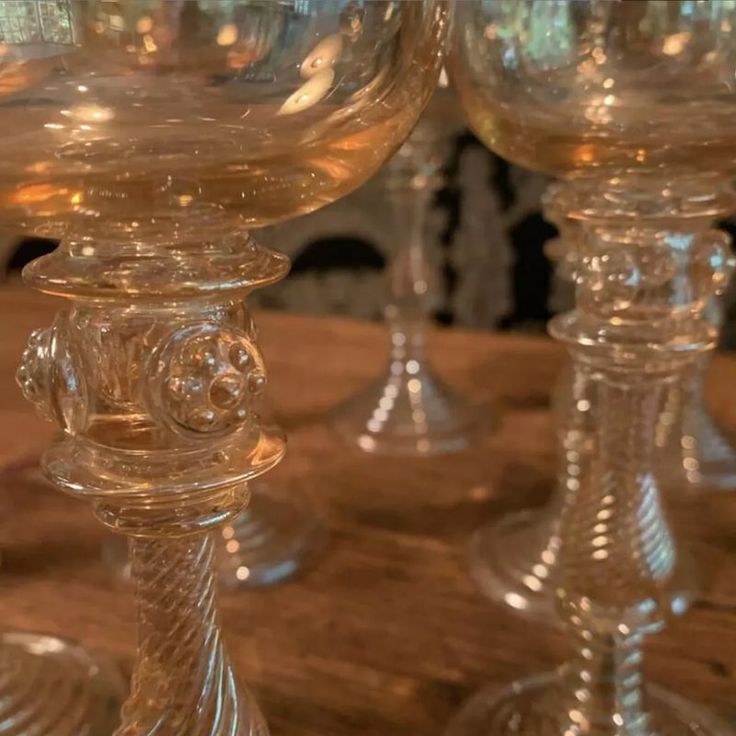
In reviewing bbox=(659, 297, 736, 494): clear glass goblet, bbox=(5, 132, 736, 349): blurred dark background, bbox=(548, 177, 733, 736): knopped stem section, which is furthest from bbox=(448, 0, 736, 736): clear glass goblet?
bbox=(5, 132, 736, 349): blurred dark background

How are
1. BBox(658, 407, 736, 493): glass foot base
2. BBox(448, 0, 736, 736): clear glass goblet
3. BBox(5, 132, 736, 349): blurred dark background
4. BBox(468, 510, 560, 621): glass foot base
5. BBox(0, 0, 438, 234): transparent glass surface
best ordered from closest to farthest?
1. BBox(0, 0, 438, 234): transparent glass surface
2. BBox(448, 0, 736, 736): clear glass goblet
3. BBox(468, 510, 560, 621): glass foot base
4. BBox(658, 407, 736, 493): glass foot base
5. BBox(5, 132, 736, 349): blurred dark background

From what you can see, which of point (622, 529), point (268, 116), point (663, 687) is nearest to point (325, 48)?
point (268, 116)

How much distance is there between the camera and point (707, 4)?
0.39 metres

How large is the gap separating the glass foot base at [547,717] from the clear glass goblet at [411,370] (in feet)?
1.03

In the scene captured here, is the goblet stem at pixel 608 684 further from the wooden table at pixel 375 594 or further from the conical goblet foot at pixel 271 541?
the conical goblet foot at pixel 271 541

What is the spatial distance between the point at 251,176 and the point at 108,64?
54 mm

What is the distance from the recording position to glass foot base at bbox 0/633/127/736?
1.56ft

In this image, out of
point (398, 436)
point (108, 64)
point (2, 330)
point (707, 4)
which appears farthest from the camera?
point (2, 330)

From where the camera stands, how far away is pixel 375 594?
1.90 feet

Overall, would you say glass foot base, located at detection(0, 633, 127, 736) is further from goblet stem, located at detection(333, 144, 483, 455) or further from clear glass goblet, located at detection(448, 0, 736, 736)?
goblet stem, located at detection(333, 144, 483, 455)

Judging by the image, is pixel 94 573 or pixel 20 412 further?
pixel 20 412

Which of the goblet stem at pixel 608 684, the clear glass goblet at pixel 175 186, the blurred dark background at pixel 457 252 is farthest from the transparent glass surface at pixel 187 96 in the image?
the blurred dark background at pixel 457 252

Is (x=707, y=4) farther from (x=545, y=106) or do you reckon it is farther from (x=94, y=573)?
(x=94, y=573)

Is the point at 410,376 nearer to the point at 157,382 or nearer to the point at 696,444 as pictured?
the point at 696,444
